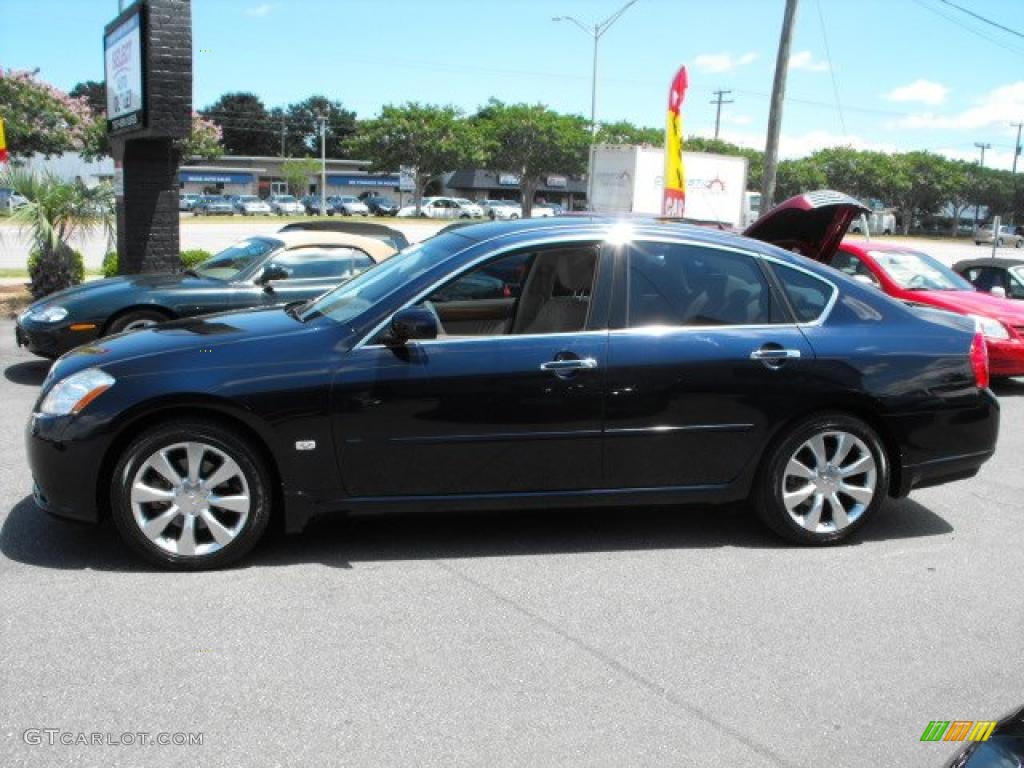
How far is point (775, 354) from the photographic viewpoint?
5.05m

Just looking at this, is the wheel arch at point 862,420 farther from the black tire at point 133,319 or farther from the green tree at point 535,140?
the green tree at point 535,140

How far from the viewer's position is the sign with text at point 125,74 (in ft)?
42.8

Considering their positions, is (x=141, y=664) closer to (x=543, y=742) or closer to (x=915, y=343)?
(x=543, y=742)

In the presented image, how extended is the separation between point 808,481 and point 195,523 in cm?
310

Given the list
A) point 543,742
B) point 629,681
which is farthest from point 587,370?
point 543,742

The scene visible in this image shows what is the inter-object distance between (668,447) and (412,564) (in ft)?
4.60

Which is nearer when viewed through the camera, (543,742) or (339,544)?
(543,742)

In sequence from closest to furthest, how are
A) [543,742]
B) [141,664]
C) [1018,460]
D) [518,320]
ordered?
[543,742] → [141,664] → [518,320] → [1018,460]

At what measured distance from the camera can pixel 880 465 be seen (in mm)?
5234

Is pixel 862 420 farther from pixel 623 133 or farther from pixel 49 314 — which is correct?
pixel 623 133

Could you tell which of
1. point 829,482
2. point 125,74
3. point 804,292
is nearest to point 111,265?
point 125,74

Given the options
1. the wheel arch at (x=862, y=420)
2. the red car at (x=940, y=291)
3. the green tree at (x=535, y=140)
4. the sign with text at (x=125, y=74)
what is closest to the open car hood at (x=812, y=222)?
the wheel arch at (x=862, y=420)

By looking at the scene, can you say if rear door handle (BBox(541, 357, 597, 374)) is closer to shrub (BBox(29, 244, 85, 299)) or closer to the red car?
the red car

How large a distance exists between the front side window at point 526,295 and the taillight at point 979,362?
7.25 feet
